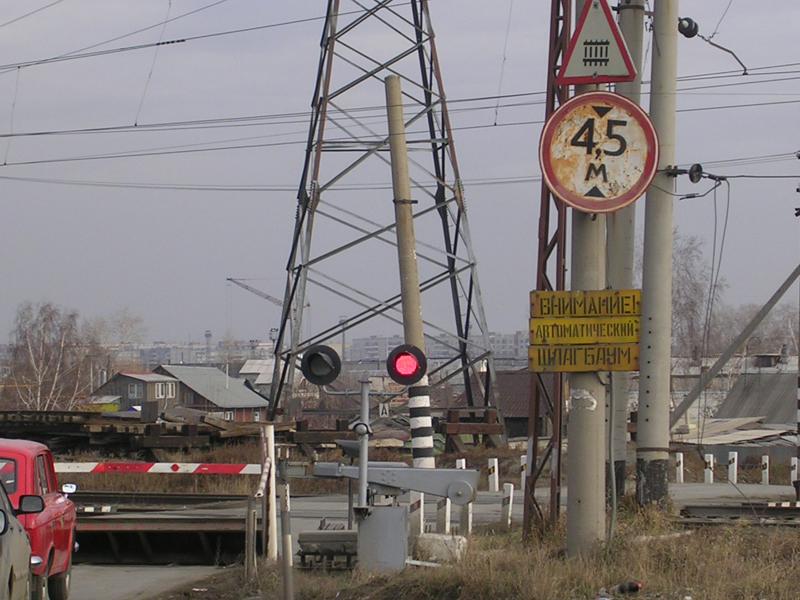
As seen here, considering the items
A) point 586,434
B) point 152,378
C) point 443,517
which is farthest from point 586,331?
point 152,378

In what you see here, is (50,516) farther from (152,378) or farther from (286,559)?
(152,378)

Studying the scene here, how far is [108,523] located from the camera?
15.4 metres

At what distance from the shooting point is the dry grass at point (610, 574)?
8375mm

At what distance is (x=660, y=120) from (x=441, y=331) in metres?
14.4

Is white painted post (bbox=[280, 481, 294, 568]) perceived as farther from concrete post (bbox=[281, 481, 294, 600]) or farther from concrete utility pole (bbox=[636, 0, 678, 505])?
concrete utility pole (bbox=[636, 0, 678, 505])

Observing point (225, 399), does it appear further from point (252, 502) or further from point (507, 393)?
point (252, 502)

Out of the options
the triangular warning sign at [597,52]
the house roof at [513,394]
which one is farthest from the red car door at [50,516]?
the house roof at [513,394]

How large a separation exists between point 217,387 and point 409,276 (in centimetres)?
10477

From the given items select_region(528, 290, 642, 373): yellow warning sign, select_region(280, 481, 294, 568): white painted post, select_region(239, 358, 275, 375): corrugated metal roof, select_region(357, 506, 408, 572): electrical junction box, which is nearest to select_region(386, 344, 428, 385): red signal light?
select_region(357, 506, 408, 572): electrical junction box

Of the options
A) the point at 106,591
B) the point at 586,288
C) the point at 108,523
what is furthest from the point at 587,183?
the point at 108,523

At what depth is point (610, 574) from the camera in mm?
8844

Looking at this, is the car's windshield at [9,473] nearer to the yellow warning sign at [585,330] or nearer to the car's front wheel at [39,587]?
the car's front wheel at [39,587]

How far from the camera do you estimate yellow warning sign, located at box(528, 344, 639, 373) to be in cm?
946

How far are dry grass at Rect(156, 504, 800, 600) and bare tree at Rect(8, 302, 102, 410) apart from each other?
7767 cm
